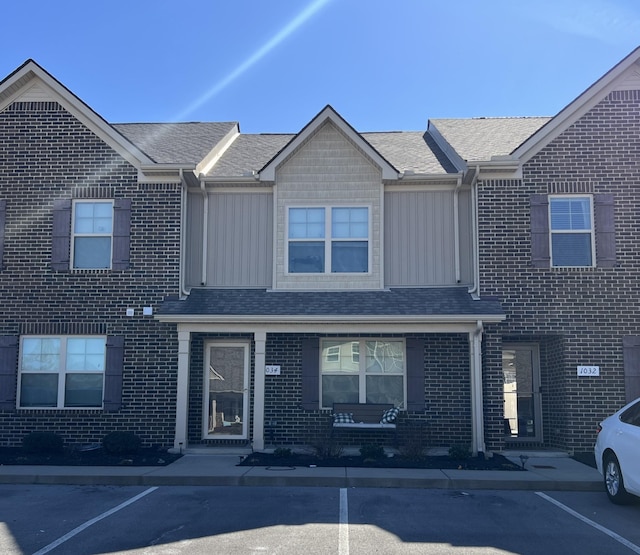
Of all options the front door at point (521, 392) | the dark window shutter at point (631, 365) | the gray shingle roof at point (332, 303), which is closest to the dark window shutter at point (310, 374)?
the gray shingle roof at point (332, 303)

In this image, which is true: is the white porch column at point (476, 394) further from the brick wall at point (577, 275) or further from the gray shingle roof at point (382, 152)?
the gray shingle roof at point (382, 152)

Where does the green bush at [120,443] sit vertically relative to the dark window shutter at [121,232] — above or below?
below

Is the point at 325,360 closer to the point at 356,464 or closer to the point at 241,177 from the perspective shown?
the point at 356,464

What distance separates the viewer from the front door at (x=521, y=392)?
47.6 feet

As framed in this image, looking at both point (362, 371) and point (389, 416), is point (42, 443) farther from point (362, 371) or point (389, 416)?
point (389, 416)

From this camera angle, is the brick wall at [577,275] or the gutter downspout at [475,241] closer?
the brick wall at [577,275]

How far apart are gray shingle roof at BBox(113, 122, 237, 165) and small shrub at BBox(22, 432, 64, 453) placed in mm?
5723

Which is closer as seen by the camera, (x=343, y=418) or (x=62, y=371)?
(x=343, y=418)

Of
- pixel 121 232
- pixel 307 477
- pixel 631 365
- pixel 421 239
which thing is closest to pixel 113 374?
pixel 121 232

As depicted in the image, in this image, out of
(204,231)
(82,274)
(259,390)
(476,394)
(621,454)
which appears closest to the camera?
(621,454)

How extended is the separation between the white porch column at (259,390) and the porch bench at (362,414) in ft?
4.48

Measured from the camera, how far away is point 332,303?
1327cm

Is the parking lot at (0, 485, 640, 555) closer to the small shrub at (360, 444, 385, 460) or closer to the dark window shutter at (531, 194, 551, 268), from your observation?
the small shrub at (360, 444, 385, 460)

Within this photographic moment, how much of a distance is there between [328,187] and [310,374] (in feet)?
12.4
